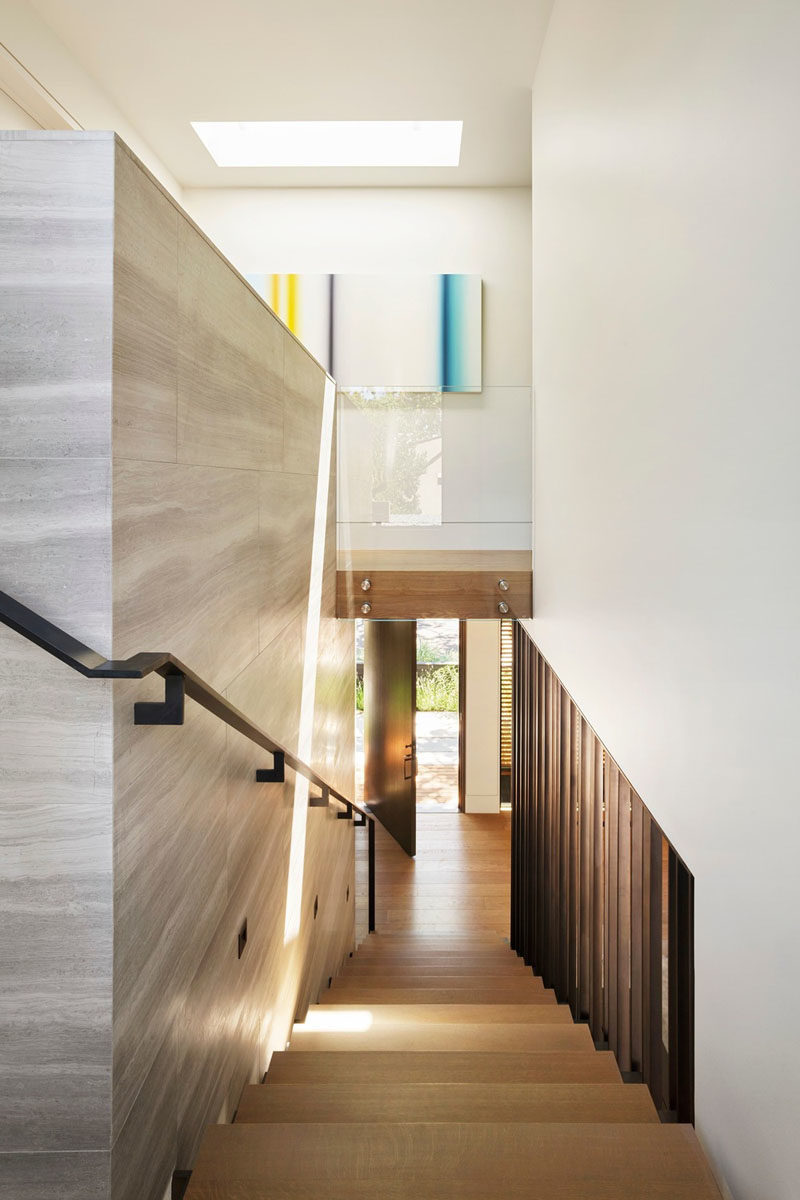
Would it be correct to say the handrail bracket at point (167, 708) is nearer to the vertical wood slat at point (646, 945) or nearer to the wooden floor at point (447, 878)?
the vertical wood slat at point (646, 945)

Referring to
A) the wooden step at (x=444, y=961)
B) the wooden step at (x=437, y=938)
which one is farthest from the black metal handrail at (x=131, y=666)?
the wooden step at (x=437, y=938)

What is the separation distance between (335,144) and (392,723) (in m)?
5.02

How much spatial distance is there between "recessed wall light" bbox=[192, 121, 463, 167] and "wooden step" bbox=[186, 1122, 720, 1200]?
18.0 feet

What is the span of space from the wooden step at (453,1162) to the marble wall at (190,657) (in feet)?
0.73

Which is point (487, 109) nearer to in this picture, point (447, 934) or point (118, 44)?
point (118, 44)

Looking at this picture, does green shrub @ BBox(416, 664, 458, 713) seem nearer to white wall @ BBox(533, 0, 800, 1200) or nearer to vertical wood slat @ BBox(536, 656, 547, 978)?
vertical wood slat @ BBox(536, 656, 547, 978)

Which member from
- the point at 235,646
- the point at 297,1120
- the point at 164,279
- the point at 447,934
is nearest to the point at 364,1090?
the point at 297,1120

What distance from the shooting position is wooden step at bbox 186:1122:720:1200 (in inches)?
63.3

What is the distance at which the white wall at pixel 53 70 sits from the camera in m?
3.96

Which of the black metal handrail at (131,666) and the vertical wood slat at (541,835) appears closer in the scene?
the black metal handrail at (131,666)

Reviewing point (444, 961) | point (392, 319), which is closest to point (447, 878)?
point (444, 961)

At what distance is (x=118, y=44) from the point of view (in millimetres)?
4465

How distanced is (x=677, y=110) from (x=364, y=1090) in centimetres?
245

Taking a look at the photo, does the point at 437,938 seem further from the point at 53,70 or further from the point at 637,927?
the point at 53,70
